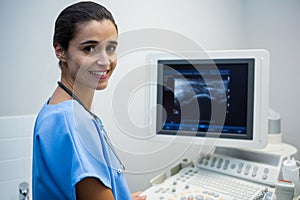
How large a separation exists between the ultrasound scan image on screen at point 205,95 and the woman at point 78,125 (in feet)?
1.50

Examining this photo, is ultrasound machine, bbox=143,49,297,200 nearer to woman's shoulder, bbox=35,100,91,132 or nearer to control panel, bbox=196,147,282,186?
control panel, bbox=196,147,282,186

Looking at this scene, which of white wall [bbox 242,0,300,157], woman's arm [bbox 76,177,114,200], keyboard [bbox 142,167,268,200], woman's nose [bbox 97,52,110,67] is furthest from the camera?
white wall [bbox 242,0,300,157]

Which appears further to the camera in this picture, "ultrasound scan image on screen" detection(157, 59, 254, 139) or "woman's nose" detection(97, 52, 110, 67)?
"ultrasound scan image on screen" detection(157, 59, 254, 139)

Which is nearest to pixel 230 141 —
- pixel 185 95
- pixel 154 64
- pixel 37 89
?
pixel 185 95

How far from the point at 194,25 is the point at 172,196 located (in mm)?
1049

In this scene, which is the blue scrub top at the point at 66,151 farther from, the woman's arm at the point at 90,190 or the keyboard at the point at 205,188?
the keyboard at the point at 205,188

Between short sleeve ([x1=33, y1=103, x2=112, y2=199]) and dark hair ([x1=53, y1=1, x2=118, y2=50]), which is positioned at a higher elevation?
dark hair ([x1=53, y1=1, x2=118, y2=50])

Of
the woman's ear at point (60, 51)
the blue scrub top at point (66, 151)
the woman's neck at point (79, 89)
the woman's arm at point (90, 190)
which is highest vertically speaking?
the woman's ear at point (60, 51)

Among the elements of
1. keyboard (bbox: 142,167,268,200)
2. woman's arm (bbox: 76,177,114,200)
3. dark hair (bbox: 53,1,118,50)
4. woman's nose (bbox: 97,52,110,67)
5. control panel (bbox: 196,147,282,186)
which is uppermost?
dark hair (bbox: 53,1,118,50)

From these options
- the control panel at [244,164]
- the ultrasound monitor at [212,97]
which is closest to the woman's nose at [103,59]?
the ultrasound monitor at [212,97]

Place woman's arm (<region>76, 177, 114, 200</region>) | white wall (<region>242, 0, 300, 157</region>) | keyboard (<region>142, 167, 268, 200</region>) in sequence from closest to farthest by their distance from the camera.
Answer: woman's arm (<region>76, 177, 114, 200</region>)
keyboard (<region>142, 167, 268, 200</region>)
white wall (<region>242, 0, 300, 157</region>)

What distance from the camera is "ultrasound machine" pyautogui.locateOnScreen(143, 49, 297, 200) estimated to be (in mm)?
1018

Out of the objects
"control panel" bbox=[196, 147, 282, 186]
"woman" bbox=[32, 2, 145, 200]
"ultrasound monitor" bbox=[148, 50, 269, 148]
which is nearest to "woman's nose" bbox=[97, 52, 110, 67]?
"woman" bbox=[32, 2, 145, 200]

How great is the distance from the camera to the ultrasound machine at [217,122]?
102 centimetres
